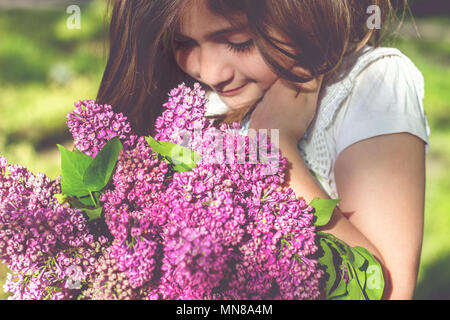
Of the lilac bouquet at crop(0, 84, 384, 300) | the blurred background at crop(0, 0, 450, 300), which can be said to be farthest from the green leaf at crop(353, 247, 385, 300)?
the blurred background at crop(0, 0, 450, 300)

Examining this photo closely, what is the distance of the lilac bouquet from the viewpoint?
27.6 inches

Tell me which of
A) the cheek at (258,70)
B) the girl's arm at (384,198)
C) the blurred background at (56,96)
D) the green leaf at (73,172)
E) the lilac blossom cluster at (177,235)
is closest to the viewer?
the lilac blossom cluster at (177,235)

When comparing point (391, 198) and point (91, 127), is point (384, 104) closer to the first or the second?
point (391, 198)

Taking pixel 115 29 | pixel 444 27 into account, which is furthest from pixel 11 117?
pixel 444 27

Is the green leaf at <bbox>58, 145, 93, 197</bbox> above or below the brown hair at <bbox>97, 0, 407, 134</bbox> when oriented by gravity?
below

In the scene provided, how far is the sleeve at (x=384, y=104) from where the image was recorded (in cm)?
115

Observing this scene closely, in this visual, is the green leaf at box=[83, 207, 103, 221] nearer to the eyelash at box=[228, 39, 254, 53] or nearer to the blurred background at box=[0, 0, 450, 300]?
the eyelash at box=[228, 39, 254, 53]

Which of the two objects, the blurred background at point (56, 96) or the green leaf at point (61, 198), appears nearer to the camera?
the green leaf at point (61, 198)

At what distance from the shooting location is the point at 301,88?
3.80 ft

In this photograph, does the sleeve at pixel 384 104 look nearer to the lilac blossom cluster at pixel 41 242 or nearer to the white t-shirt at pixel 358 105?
the white t-shirt at pixel 358 105

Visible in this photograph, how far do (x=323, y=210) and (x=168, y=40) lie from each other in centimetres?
53

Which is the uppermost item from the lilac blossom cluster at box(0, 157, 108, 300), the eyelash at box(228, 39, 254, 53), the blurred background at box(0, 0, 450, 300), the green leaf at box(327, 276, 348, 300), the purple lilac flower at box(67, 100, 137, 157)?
the blurred background at box(0, 0, 450, 300)

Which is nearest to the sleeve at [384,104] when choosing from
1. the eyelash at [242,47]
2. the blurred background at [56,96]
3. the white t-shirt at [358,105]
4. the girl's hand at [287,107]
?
Result: the white t-shirt at [358,105]

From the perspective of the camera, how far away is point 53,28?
7.68 ft
